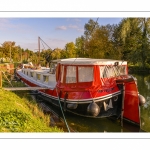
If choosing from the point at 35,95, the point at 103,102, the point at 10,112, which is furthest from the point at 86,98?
the point at 35,95

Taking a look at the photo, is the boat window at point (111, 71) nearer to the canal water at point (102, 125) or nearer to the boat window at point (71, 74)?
the boat window at point (71, 74)

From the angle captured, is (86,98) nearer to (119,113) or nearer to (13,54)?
(119,113)

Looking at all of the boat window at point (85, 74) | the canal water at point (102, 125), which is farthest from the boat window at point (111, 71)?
the canal water at point (102, 125)

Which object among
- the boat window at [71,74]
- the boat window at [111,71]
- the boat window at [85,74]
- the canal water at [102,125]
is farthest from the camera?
the boat window at [71,74]

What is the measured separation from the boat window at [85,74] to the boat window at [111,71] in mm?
414

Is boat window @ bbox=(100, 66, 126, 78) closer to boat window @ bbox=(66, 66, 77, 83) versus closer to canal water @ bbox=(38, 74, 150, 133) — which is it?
boat window @ bbox=(66, 66, 77, 83)

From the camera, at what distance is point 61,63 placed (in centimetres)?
940

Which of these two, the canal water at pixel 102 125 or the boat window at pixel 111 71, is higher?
the boat window at pixel 111 71

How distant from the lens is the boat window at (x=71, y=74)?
A: 8.79 meters

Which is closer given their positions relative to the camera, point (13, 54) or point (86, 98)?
point (86, 98)
